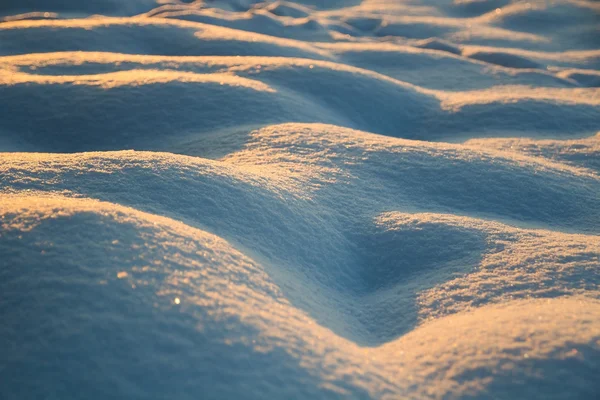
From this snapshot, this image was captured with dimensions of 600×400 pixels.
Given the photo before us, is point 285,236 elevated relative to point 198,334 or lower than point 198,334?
elevated

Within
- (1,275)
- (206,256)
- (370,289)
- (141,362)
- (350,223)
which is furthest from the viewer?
(350,223)

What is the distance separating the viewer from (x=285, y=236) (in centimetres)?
281

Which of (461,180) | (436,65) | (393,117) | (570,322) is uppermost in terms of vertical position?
(436,65)

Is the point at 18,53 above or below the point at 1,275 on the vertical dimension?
above

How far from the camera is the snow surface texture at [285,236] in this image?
71.8 inches

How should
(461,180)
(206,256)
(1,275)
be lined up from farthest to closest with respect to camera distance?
(461,180), (206,256), (1,275)

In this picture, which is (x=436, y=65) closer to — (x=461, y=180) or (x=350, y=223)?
(x=461, y=180)

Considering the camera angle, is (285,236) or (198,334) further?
(285,236)

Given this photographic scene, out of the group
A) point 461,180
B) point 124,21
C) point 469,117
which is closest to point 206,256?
point 461,180

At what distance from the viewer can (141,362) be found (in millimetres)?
1741

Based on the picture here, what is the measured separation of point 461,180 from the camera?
374cm

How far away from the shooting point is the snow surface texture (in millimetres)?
1823

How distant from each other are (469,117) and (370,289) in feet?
11.1

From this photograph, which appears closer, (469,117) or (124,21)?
(469,117)
